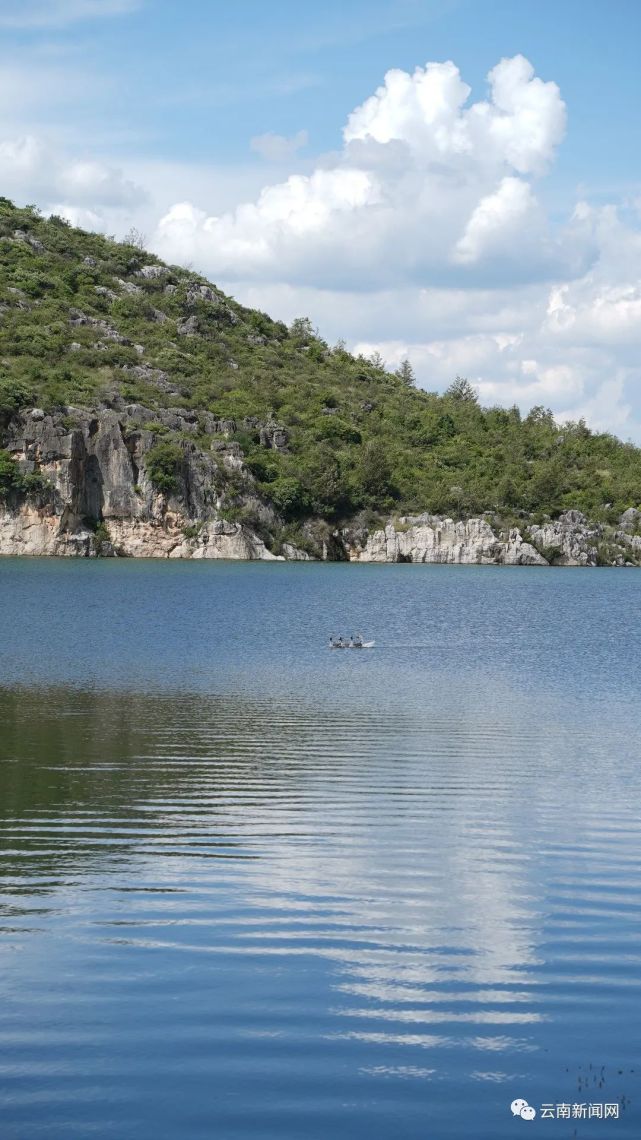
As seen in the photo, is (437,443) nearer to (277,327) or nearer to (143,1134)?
(277,327)

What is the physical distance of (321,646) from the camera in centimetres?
4441

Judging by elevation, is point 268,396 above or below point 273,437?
above

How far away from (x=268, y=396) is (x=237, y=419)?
40.1 ft

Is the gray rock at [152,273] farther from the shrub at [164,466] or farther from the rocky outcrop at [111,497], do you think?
the shrub at [164,466]

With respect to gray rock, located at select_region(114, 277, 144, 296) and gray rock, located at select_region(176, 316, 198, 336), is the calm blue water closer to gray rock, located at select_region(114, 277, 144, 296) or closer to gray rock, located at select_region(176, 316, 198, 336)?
gray rock, located at select_region(176, 316, 198, 336)

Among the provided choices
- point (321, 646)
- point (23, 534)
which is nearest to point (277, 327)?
point (23, 534)

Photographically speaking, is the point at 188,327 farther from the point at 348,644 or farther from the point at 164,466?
the point at 348,644

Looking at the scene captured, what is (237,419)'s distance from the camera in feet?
417

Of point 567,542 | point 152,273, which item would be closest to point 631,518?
point 567,542

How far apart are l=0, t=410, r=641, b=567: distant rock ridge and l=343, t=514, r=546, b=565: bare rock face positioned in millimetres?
98

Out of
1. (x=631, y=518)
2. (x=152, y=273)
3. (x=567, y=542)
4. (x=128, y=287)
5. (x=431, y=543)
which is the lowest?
(x=431, y=543)

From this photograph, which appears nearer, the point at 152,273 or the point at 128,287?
the point at 128,287

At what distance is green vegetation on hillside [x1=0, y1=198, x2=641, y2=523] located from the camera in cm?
12075

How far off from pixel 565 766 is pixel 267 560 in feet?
300
